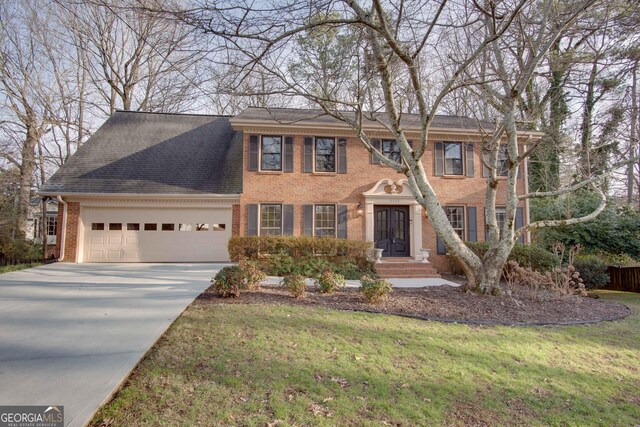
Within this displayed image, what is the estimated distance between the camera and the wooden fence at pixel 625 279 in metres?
11.7

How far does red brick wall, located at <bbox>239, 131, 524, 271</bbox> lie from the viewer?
1312cm

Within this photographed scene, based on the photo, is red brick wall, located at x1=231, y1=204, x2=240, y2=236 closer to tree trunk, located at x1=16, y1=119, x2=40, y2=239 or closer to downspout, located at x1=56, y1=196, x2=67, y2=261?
downspout, located at x1=56, y1=196, x2=67, y2=261

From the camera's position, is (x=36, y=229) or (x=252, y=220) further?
(x=36, y=229)

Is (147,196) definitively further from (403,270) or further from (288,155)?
(403,270)

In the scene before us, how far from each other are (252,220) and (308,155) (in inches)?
130

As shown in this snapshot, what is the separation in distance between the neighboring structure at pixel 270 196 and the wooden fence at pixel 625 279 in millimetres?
3457

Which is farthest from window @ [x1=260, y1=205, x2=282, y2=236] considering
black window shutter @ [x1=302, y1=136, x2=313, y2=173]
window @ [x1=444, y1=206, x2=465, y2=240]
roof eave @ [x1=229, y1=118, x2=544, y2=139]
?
window @ [x1=444, y1=206, x2=465, y2=240]

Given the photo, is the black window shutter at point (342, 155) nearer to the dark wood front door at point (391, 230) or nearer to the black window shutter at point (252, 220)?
the dark wood front door at point (391, 230)

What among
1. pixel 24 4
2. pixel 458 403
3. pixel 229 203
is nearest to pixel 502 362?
pixel 458 403

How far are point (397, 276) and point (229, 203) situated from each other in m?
6.85

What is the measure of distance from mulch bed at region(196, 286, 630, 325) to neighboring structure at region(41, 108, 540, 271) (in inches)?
201

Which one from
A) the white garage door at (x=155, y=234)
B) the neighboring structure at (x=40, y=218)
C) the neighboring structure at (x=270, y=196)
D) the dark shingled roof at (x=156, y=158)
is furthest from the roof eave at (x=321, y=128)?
the neighboring structure at (x=40, y=218)

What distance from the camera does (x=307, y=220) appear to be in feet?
43.2

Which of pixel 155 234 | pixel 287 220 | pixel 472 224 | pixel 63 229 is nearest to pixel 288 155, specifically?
pixel 287 220
